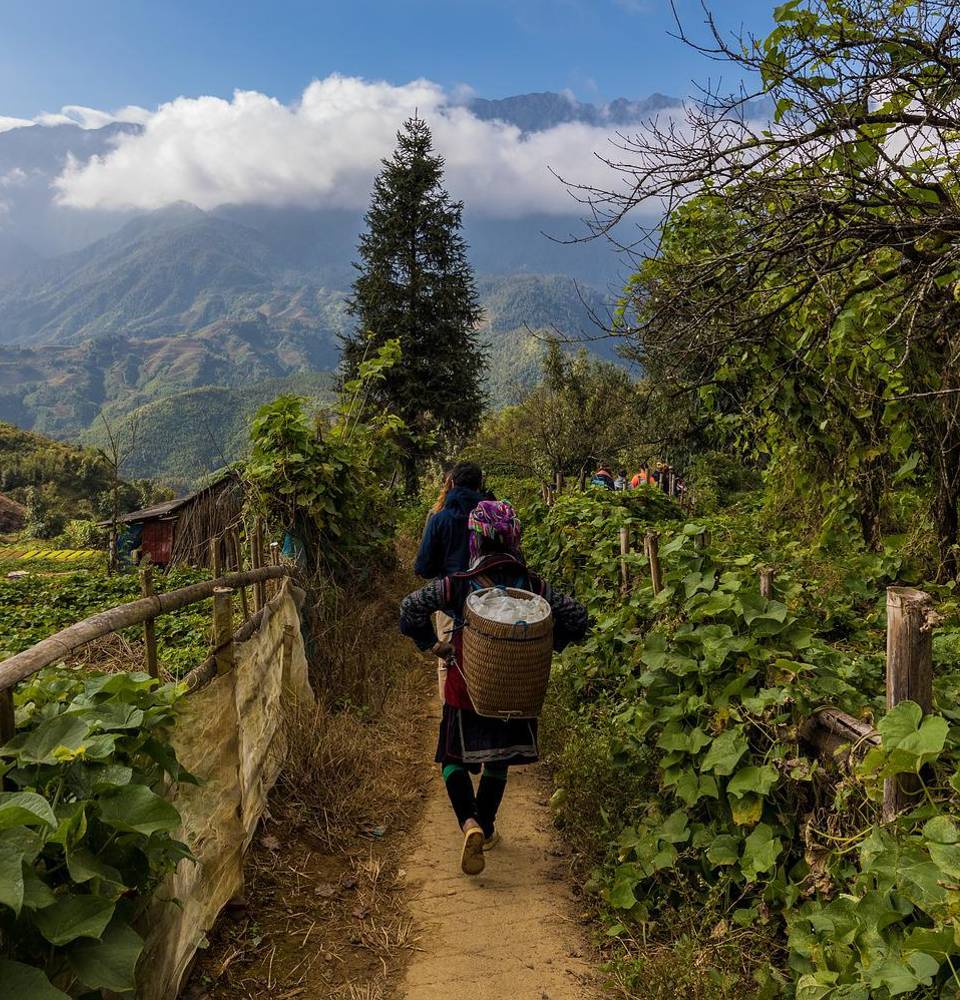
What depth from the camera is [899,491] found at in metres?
6.77

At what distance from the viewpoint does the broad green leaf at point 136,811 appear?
164cm

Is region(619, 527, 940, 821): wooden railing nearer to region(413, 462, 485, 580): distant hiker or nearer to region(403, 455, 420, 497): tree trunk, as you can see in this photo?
region(413, 462, 485, 580): distant hiker

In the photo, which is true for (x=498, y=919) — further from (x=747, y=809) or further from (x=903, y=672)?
(x=903, y=672)

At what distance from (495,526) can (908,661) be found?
1.94 meters

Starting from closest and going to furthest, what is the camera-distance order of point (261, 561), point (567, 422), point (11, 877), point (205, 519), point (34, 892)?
point (11, 877) < point (34, 892) < point (261, 561) < point (205, 519) < point (567, 422)

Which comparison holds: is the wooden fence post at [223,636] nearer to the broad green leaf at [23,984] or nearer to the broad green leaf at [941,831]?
the broad green leaf at [23,984]

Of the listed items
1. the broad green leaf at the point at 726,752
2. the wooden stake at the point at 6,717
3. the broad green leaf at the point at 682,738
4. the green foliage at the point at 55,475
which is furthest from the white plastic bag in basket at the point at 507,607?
the green foliage at the point at 55,475

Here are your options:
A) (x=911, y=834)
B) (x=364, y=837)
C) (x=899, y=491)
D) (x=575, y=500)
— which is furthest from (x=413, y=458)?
(x=911, y=834)

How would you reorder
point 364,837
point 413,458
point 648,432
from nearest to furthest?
point 364,837
point 648,432
point 413,458

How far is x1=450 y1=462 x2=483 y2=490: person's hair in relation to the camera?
4277mm

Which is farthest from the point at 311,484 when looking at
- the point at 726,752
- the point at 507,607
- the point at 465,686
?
the point at 726,752

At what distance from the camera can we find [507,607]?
331cm

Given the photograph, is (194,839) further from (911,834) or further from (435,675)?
(435,675)

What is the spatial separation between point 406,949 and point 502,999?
20.2 inches
